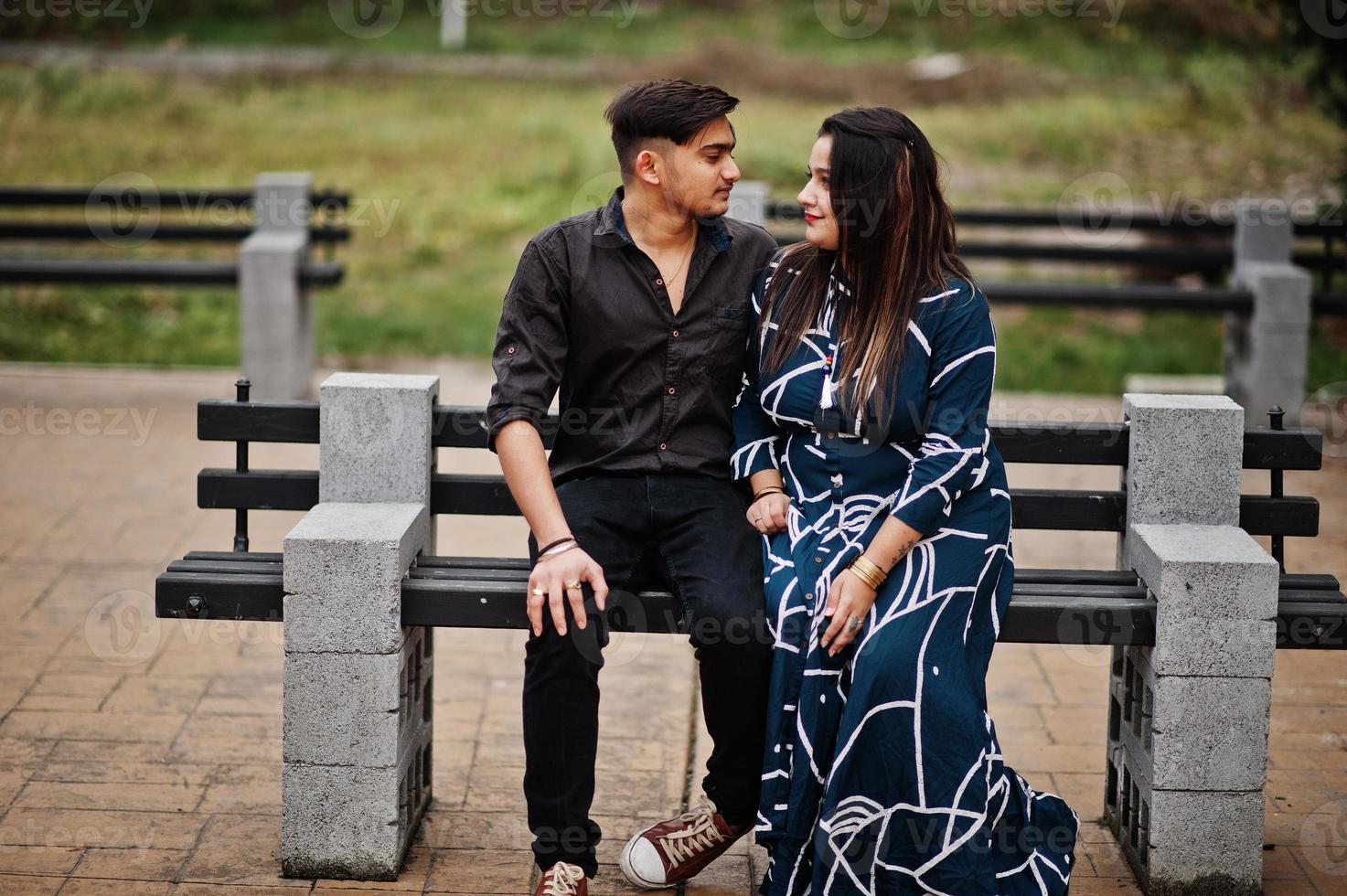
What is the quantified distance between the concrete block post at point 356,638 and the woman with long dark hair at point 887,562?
31.9 inches

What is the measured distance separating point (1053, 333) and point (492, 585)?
27.8ft

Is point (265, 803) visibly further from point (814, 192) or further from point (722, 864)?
point (814, 192)

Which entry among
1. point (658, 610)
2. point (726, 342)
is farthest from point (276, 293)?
point (658, 610)

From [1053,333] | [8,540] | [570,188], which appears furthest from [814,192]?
[570,188]

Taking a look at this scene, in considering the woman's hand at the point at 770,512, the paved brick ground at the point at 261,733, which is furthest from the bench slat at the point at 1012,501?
the paved brick ground at the point at 261,733

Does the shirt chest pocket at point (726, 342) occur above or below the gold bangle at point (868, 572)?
above

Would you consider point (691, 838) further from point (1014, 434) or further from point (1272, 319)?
point (1272, 319)

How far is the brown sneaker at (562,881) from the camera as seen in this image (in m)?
3.17

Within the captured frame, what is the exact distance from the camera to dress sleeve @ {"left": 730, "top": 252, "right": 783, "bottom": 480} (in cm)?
342

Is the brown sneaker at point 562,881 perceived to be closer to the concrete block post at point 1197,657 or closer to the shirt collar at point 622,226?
the concrete block post at point 1197,657

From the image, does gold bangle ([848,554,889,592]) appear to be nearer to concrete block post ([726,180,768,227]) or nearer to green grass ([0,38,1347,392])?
concrete block post ([726,180,768,227])

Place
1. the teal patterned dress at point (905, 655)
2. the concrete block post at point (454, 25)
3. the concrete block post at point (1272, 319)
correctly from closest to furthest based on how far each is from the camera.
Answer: the teal patterned dress at point (905, 655), the concrete block post at point (1272, 319), the concrete block post at point (454, 25)

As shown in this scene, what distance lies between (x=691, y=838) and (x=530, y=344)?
115cm

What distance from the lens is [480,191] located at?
48.5 feet
